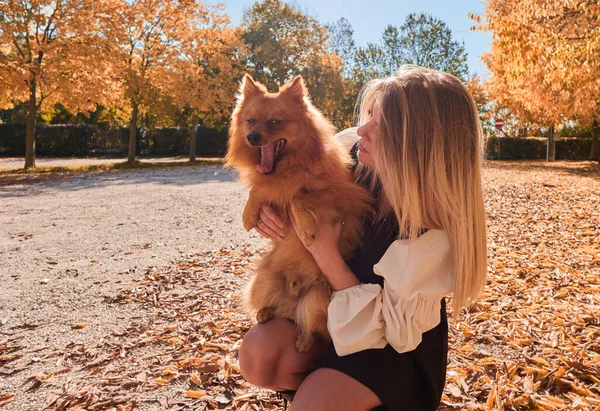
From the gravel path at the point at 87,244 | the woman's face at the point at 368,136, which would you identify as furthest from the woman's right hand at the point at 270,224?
the gravel path at the point at 87,244

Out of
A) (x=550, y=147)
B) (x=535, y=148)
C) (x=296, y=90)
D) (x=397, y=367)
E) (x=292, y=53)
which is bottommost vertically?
(x=397, y=367)

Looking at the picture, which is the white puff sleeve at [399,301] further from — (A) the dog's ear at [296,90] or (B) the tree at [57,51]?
(B) the tree at [57,51]

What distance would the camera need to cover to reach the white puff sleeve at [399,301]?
171 cm

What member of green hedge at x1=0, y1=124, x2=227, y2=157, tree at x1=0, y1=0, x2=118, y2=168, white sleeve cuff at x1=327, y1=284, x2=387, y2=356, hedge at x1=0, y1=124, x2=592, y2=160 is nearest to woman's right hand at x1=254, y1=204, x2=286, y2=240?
white sleeve cuff at x1=327, y1=284, x2=387, y2=356

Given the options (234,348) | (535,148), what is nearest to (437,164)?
(234,348)

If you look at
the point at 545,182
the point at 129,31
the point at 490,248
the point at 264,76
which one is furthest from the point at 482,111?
the point at 490,248

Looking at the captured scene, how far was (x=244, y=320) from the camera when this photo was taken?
4.14m

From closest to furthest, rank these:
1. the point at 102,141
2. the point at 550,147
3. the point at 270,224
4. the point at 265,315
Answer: the point at 265,315
the point at 270,224
the point at 550,147
the point at 102,141

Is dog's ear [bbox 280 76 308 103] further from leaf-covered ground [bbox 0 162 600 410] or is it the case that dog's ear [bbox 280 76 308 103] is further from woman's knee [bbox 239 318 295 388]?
leaf-covered ground [bbox 0 162 600 410]

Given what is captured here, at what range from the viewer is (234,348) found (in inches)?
140

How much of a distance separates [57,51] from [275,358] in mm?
18398

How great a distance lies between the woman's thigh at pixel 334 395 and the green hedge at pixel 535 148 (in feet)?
107

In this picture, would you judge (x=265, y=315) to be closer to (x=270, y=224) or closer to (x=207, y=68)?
(x=270, y=224)

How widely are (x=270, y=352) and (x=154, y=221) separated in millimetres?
6926
